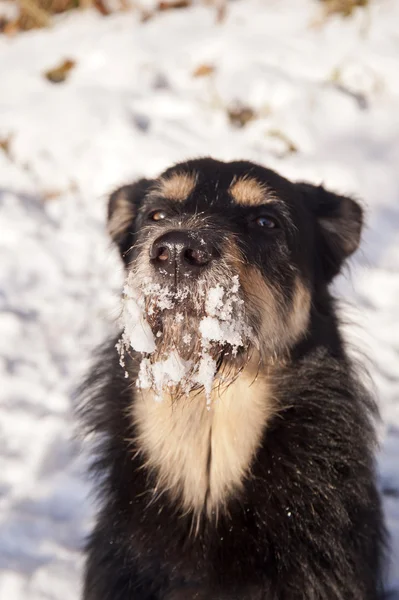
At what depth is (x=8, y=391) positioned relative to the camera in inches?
172

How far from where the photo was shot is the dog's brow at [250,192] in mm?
2996

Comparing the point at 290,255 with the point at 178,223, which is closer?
the point at 178,223

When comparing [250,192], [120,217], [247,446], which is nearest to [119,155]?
[120,217]

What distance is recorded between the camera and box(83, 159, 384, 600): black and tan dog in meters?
2.73

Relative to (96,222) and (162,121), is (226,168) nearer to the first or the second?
(96,222)

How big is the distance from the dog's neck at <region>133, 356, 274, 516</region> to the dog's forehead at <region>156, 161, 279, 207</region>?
2.32 feet

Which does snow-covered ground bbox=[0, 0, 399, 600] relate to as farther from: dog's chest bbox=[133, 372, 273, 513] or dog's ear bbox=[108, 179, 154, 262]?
dog's ear bbox=[108, 179, 154, 262]

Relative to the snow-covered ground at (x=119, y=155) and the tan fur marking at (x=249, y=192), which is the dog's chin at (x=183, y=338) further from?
the snow-covered ground at (x=119, y=155)

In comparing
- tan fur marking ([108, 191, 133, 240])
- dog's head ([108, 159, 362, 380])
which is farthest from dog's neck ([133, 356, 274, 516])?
tan fur marking ([108, 191, 133, 240])

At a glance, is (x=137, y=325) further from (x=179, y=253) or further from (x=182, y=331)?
(x=179, y=253)

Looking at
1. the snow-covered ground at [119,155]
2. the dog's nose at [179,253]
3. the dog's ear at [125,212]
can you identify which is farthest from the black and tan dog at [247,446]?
the snow-covered ground at [119,155]

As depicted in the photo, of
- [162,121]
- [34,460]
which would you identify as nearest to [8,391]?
[34,460]

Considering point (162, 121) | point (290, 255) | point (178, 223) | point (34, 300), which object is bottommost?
point (34, 300)

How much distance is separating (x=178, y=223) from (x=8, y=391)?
89.1 inches
